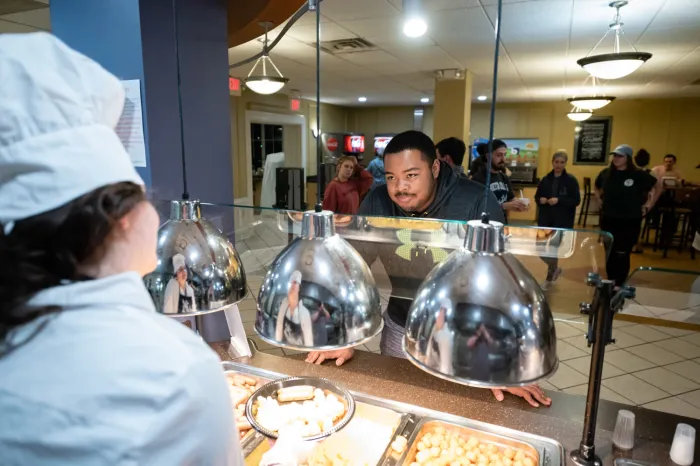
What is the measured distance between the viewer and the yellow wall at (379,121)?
1368 cm

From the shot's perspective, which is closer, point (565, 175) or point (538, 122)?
point (565, 175)

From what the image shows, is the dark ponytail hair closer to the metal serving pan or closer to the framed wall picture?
the metal serving pan

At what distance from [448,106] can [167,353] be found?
754 cm

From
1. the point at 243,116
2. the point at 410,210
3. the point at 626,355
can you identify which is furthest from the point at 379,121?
the point at 410,210

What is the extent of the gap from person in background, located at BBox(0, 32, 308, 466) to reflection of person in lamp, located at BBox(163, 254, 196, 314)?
1.41ft

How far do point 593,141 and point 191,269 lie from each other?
1253 cm

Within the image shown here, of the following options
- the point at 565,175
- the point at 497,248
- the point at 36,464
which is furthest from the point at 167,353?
the point at 565,175

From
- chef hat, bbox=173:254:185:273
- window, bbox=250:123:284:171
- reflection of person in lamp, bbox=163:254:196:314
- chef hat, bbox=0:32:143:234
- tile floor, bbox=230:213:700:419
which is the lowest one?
tile floor, bbox=230:213:700:419

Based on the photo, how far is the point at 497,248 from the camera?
0.82 metres

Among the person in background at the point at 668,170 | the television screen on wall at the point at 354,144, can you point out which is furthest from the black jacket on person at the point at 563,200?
the television screen on wall at the point at 354,144

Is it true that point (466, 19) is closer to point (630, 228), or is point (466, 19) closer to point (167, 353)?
point (630, 228)

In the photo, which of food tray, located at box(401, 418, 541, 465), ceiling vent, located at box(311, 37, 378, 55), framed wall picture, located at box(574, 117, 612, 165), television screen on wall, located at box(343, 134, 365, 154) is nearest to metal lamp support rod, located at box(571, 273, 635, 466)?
food tray, located at box(401, 418, 541, 465)

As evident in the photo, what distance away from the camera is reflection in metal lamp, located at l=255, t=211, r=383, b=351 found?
2.93ft

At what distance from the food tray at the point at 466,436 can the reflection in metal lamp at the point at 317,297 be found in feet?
2.19
